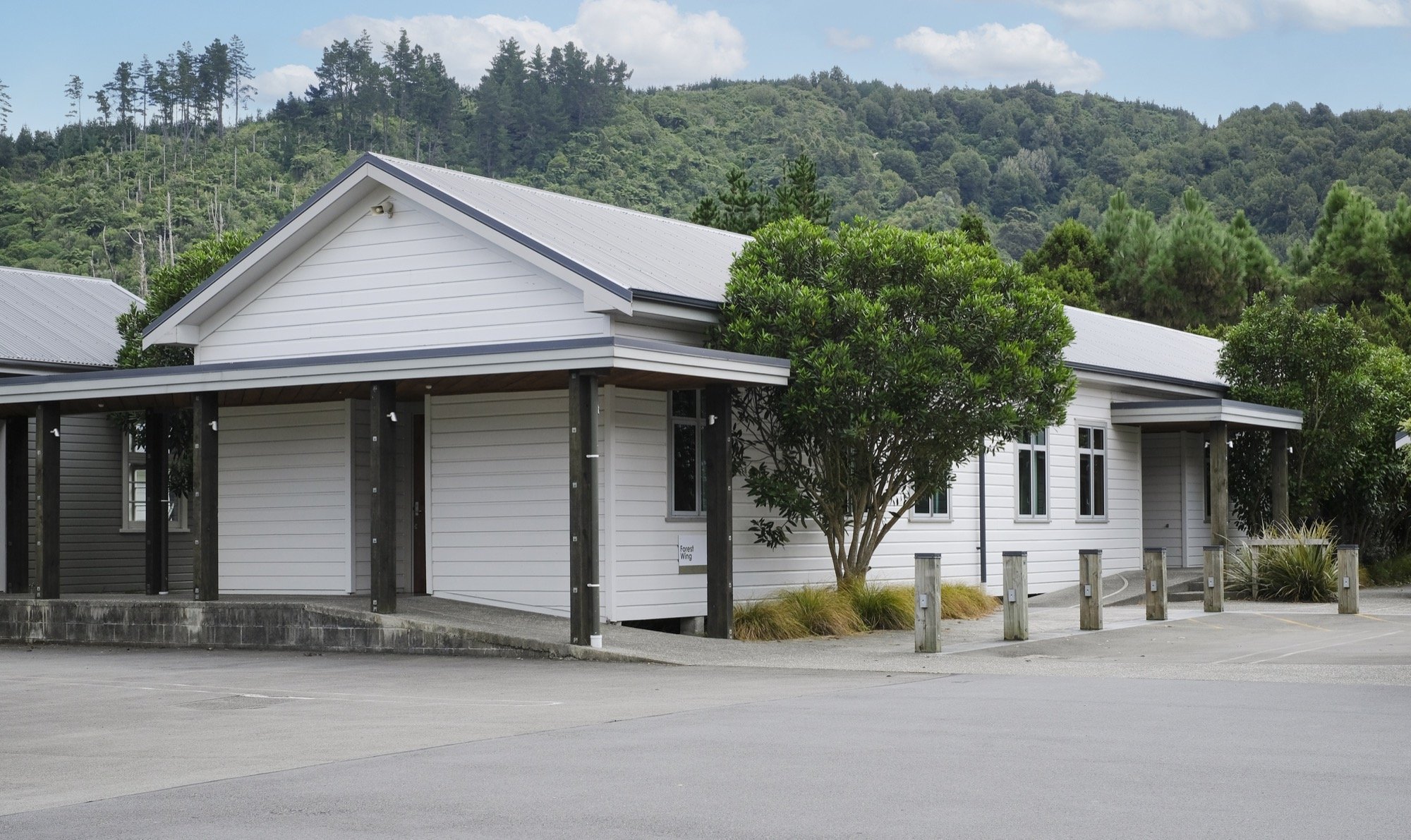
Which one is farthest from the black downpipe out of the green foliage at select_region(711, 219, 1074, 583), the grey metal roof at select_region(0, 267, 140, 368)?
the grey metal roof at select_region(0, 267, 140, 368)

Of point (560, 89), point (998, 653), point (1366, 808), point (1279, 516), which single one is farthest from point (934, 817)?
point (560, 89)

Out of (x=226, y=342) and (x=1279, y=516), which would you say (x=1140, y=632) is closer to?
(x=1279, y=516)

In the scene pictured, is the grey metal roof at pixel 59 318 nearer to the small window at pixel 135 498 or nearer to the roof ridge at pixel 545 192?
the small window at pixel 135 498

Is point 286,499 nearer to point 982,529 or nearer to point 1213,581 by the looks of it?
point 982,529

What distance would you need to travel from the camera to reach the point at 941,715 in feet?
36.6

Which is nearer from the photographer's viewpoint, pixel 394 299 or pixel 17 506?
pixel 394 299

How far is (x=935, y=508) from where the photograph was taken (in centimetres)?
2338

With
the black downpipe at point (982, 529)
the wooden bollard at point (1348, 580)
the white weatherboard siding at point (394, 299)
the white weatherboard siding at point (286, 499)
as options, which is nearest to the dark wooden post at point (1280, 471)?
the black downpipe at point (982, 529)

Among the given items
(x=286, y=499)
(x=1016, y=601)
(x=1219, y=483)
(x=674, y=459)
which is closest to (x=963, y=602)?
(x=1016, y=601)

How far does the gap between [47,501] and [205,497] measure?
2657 mm

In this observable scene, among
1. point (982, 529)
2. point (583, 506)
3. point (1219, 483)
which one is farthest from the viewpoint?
point (1219, 483)

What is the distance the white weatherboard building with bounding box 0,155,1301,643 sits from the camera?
679 inches

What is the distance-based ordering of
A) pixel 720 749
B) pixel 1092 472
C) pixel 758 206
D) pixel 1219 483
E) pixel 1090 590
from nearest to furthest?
pixel 720 749, pixel 1090 590, pixel 1219 483, pixel 1092 472, pixel 758 206

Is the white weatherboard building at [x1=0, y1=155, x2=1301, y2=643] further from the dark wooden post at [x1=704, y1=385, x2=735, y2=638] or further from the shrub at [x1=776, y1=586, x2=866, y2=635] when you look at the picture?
the shrub at [x1=776, y1=586, x2=866, y2=635]
